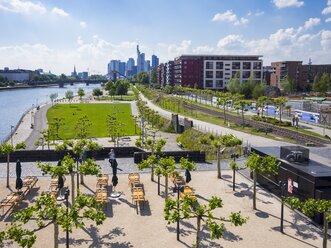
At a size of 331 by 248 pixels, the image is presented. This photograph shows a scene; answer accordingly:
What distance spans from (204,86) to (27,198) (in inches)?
5118

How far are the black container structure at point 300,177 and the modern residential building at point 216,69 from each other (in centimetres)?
12329

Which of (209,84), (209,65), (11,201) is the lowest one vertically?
(11,201)

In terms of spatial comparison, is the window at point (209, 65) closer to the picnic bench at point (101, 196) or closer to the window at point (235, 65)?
the window at point (235, 65)

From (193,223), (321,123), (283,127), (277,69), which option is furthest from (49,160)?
(277,69)

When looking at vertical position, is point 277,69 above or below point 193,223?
above

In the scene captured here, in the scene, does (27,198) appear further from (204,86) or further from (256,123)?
(204,86)

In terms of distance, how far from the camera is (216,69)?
485 feet

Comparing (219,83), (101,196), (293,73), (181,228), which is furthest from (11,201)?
(293,73)

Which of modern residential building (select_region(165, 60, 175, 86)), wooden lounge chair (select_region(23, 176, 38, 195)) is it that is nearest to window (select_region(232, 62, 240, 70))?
modern residential building (select_region(165, 60, 175, 86))

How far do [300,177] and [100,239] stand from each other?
40.6ft

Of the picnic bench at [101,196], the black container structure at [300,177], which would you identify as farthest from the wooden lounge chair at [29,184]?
the black container structure at [300,177]

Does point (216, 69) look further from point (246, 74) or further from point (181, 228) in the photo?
point (181, 228)

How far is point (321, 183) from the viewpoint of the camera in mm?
20172

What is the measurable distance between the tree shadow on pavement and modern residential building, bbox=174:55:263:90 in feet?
428
